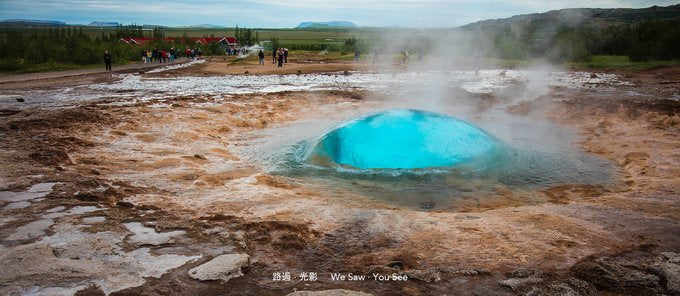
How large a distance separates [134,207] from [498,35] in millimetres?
25716

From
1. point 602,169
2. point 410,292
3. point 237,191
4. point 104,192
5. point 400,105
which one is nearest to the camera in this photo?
point 410,292

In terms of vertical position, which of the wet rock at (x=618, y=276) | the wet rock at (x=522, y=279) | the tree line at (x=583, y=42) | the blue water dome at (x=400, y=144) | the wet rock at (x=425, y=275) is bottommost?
the wet rock at (x=425, y=275)

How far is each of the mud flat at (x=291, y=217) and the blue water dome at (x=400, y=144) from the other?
537 millimetres

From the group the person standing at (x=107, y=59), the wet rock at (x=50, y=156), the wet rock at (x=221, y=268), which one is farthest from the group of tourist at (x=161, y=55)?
the wet rock at (x=221, y=268)

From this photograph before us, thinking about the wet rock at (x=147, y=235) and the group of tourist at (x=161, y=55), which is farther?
the group of tourist at (x=161, y=55)

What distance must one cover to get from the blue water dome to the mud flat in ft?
1.76

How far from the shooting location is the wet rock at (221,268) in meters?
2.84

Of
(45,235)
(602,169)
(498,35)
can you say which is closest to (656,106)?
(602,169)

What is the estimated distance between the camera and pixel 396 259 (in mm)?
3197

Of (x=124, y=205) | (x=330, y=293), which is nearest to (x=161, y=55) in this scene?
(x=124, y=205)

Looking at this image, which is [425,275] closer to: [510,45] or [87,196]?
[87,196]

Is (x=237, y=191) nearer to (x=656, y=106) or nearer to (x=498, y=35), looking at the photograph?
(x=656, y=106)

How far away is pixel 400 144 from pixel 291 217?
2.73 metres

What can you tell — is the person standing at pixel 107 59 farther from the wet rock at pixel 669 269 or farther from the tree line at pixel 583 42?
the wet rock at pixel 669 269
